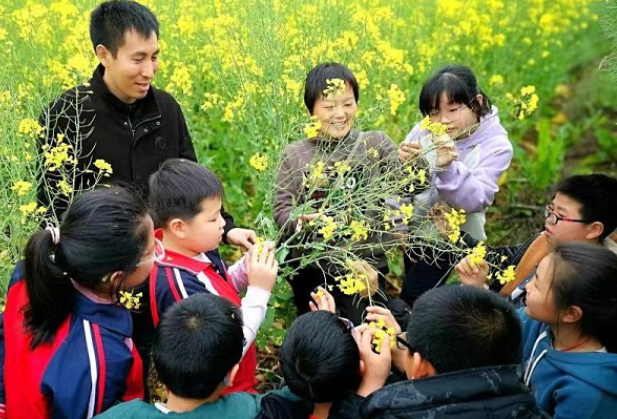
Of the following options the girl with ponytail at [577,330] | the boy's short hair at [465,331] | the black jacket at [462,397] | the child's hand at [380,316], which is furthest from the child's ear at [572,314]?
the child's hand at [380,316]

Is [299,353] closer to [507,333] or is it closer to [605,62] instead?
[507,333]

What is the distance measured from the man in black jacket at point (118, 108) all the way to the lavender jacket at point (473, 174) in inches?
35.9

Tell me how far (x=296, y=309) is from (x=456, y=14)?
3.05 metres

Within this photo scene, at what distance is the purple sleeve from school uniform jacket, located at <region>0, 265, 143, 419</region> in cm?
152

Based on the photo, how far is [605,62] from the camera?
9.48 feet

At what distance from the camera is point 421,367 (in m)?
2.05

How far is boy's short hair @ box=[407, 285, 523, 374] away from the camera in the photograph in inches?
79.0

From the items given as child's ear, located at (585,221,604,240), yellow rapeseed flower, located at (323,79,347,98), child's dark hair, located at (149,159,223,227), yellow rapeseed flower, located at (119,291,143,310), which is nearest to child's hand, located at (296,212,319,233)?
→ child's dark hair, located at (149,159,223,227)

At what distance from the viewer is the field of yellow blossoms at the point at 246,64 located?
3.09 metres

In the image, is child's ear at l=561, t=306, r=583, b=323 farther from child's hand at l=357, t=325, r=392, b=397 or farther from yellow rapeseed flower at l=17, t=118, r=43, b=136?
yellow rapeseed flower at l=17, t=118, r=43, b=136

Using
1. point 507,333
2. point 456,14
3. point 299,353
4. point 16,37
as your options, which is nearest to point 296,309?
point 299,353

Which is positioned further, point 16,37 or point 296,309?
point 16,37

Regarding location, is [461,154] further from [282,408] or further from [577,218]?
[282,408]

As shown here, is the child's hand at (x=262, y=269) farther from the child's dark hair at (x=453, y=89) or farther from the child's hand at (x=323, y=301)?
the child's dark hair at (x=453, y=89)
